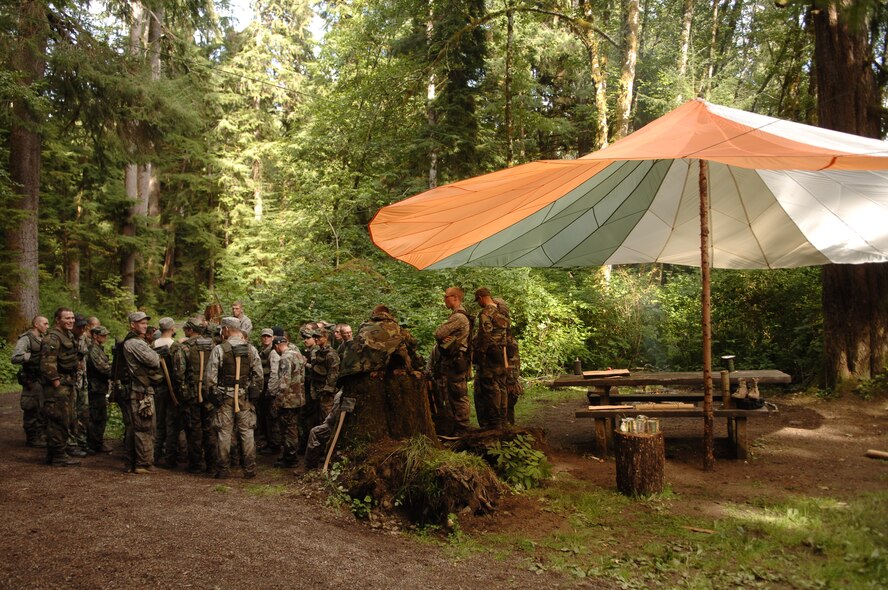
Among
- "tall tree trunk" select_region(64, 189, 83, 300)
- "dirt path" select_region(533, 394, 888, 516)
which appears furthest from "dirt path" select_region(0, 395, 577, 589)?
"tall tree trunk" select_region(64, 189, 83, 300)

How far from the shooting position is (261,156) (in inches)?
1067

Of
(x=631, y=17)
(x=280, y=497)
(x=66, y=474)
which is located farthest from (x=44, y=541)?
(x=631, y=17)

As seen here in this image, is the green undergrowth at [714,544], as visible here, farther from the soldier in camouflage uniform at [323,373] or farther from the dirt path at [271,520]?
the soldier in camouflage uniform at [323,373]

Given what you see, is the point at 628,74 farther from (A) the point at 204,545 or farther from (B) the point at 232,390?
(A) the point at 204,545

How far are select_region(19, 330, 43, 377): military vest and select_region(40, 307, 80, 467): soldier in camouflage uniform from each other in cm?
85

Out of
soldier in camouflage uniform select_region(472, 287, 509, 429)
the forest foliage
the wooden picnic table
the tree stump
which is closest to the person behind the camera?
the tree stump

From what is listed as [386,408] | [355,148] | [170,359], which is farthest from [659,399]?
[355,148]

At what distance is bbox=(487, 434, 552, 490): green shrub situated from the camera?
6355 millimetres

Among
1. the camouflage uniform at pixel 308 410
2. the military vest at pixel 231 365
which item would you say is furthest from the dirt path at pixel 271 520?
the military vest at pixel 231 365

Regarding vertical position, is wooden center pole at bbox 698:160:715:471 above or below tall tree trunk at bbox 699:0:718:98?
below

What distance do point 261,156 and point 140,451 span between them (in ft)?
72.2

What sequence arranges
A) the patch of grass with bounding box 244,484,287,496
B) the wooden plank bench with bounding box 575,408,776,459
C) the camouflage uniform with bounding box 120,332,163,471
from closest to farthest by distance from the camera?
the patch of grass with bounding box 244,484,287,496 < the wooden plank bench with bounding box 575,408,776,459 < the camouflage uniform with bounding box 120,332,163,471

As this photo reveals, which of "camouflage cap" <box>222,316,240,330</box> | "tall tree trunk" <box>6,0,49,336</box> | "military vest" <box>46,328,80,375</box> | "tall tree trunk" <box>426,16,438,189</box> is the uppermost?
"tall tree trunk" <box>426,16,438,189</box>

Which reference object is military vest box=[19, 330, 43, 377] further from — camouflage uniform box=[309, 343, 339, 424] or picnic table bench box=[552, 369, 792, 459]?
picnic table bench box=[552, 369, 792, 459]
